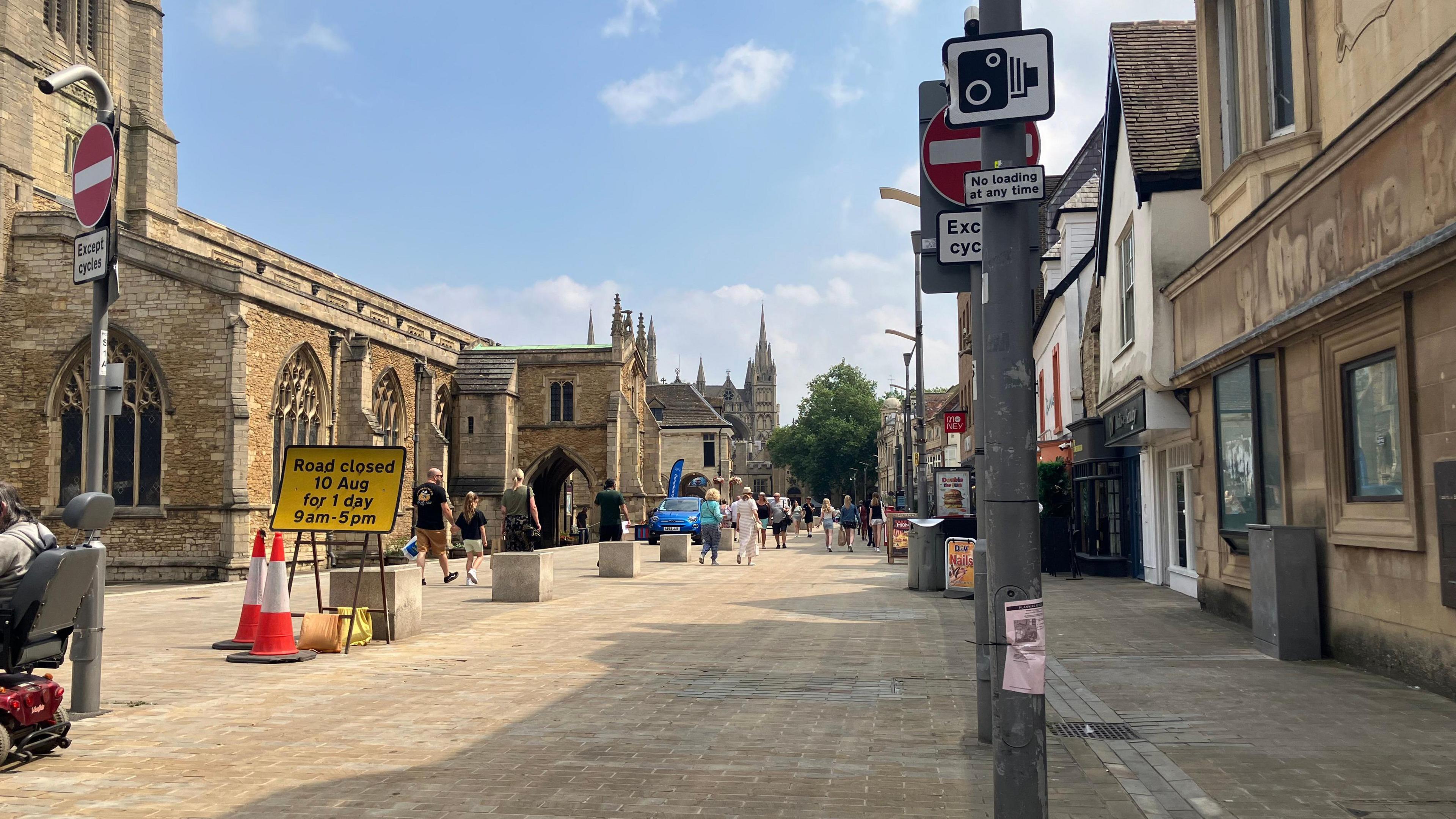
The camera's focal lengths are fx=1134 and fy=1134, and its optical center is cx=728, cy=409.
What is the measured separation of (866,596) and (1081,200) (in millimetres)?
11649

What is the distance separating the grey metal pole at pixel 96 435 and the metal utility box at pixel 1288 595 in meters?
8.94

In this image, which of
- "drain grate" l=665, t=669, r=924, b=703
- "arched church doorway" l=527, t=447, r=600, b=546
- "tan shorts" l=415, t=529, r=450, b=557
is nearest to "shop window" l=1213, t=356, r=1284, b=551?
"drain grate" l=665, t=669, r=924, b=703

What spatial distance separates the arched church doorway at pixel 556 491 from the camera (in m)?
50.3

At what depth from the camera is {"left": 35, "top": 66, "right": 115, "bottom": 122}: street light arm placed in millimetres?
7844

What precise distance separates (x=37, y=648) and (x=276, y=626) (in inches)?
154

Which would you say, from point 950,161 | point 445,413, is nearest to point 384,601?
point 950,161

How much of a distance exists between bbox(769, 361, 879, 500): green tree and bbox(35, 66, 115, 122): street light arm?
107064 millimetres

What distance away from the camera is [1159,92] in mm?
15523

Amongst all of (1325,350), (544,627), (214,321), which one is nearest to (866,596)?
(544,627)

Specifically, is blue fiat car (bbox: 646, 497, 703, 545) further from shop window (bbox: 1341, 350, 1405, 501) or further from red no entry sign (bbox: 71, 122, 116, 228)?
red no entry sign (bbox: 71, 122, 116, 228)

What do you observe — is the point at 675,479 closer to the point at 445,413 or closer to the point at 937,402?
the point at 445,413

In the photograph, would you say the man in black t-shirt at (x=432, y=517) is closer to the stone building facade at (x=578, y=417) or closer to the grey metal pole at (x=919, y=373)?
the grey metal pole at (x=919, y=373)

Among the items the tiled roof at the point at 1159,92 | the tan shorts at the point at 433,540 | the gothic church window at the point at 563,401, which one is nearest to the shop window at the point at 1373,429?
the tiled roof at the point at 1159,92

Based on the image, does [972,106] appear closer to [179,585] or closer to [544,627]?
[544,627]
